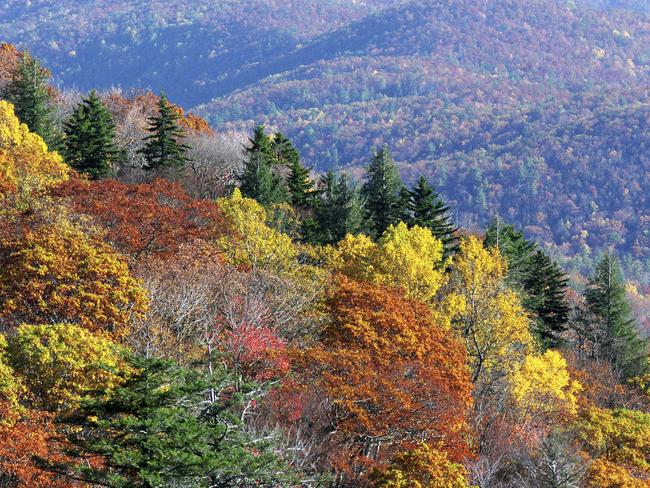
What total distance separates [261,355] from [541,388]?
2106 cm

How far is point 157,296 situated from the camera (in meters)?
41.1

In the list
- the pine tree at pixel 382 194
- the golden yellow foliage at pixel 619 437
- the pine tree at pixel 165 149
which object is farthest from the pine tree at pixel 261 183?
the golden yellow foliage at pixel 619 437

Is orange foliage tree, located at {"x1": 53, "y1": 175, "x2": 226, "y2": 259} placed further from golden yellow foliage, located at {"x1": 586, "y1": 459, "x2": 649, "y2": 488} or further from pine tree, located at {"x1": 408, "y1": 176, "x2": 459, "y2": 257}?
pine tree, located at {"x1": 408, "y1": 176, "x2": 459, "y2": 257}

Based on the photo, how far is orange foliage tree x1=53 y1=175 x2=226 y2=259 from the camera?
47.4 meters

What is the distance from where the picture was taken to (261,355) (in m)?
36.6

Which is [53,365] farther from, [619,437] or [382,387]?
[619,437]

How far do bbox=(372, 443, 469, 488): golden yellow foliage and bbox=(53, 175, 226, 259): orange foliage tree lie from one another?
19.7 metres

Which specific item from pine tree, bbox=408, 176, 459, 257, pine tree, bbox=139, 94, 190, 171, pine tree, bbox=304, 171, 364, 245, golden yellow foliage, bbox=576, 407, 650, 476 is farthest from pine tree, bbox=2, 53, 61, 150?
golden yellow foliage, bbox=576, 407, 650, 476

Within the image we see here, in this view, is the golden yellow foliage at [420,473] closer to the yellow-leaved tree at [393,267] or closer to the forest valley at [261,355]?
the forest valley at [261,355]

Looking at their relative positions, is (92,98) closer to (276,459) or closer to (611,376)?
(611,376)

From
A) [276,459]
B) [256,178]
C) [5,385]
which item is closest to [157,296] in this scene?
[5,385]

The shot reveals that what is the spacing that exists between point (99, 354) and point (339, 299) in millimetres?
14692

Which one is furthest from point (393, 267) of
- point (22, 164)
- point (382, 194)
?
point (382, 194)

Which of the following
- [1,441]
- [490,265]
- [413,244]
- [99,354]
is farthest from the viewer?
[413,244]
